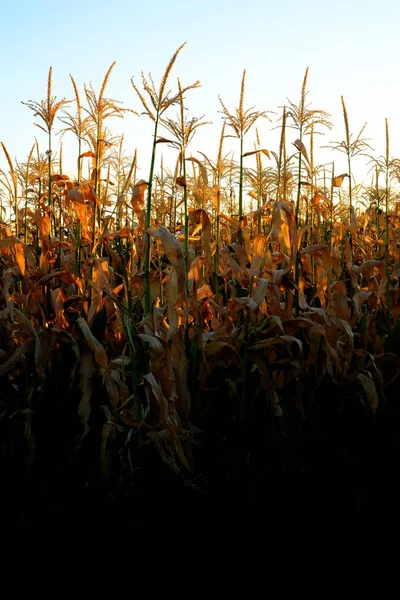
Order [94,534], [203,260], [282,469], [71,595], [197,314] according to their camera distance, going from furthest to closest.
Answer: [203,260], [197,314], [282,469], [94,534], [71,595]

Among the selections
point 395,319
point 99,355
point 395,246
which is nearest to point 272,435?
point 99,355

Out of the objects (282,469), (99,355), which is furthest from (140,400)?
(282,469)

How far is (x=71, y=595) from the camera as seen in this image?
2.12m

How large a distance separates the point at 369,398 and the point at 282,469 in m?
0.60

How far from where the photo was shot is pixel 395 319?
378 centimetres

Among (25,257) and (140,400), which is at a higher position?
(25,257)

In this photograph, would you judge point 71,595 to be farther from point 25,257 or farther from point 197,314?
point 25,257

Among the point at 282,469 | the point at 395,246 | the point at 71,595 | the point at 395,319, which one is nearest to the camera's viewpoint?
the point at 71,595

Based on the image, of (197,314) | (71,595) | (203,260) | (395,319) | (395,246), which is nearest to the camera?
(71,595)

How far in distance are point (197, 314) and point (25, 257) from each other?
1.16 metres

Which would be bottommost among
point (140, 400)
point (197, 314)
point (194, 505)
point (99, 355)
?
point (194, 505)

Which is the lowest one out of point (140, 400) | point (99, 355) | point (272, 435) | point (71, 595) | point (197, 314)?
point (71, 595)

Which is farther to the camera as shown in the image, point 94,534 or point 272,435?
point 272,435

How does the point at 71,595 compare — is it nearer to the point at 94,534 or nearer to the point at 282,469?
the point at 94,534
